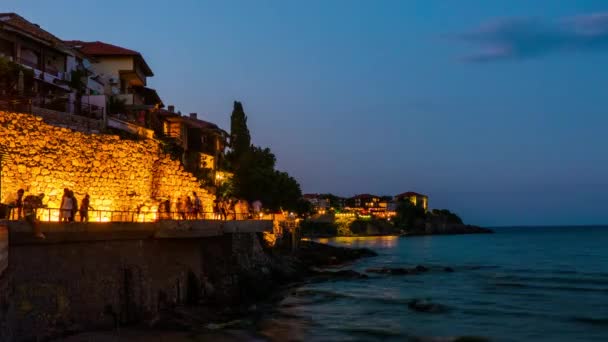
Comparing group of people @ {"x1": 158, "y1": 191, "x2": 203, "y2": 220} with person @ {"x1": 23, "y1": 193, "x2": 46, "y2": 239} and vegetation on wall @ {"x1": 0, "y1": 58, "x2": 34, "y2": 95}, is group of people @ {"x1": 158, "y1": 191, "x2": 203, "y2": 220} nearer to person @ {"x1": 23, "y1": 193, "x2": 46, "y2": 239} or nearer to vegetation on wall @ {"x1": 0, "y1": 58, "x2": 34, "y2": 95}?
person @ {"x1": 23, "y1": 193, "x2": 46, "y2": 239}

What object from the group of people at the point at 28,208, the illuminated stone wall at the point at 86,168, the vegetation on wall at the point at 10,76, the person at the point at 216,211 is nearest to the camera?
the group of people at the point at 28,208

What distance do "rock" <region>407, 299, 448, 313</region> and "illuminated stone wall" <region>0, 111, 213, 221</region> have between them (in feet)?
41.9

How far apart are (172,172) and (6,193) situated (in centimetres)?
907

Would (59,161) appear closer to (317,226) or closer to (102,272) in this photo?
(102,272)

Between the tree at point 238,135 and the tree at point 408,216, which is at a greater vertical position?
the tree at point 238,135

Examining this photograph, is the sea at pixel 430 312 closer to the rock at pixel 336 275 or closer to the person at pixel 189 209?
the rock at pixel 336 275

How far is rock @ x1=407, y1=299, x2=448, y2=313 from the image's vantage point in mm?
27302

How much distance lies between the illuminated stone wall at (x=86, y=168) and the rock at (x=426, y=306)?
12779 mm

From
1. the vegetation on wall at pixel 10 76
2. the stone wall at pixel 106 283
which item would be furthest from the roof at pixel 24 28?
the stone wall at pixel 106 283

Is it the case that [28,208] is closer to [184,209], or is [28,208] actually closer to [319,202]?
[184,209]

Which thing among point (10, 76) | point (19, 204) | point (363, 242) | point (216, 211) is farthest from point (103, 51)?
point (363, 242)

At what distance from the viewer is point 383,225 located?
169125 mm

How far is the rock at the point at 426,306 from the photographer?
1075 inches

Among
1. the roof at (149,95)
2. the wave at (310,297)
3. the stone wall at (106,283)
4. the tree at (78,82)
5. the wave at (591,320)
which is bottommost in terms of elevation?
the wave at (591,320)
